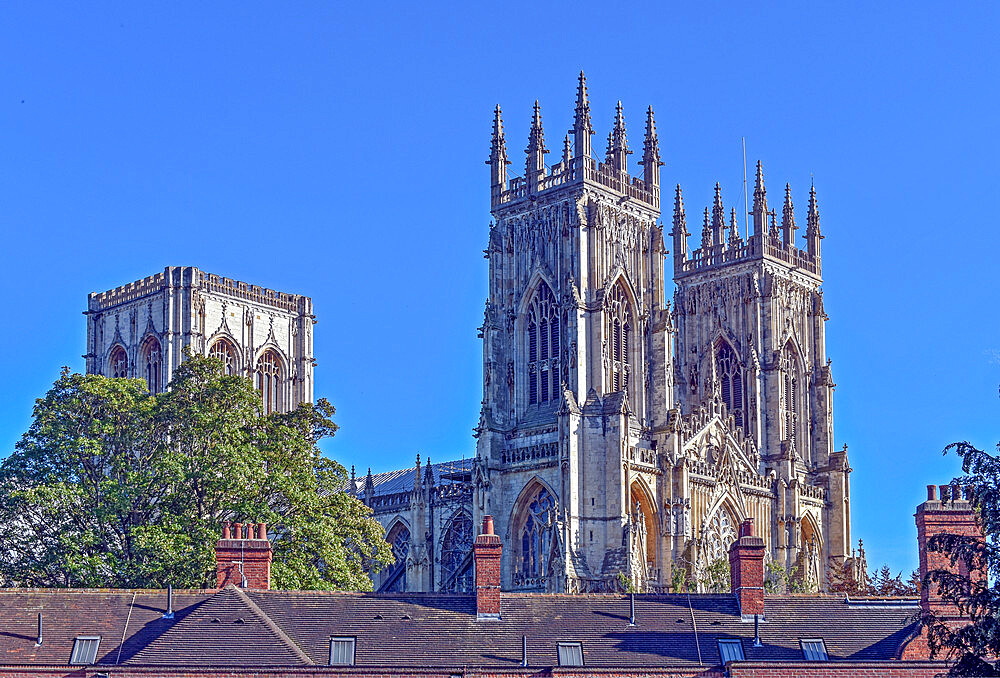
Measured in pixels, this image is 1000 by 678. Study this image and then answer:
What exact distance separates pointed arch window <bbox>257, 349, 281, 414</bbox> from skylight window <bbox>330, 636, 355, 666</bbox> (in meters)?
62.8

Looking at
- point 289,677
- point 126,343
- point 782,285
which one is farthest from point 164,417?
point 782,285

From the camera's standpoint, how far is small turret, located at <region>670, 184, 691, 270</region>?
104 meters

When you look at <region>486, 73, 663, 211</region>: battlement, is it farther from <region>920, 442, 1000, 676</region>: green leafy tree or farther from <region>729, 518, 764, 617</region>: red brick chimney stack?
<region>920, 442, 1000, 676</region>: green leafy tree

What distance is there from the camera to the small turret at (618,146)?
297ft

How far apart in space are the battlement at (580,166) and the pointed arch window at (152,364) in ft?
71.3

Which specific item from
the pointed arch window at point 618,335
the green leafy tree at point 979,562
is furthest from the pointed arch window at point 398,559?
the green leafy tree at point 979,562

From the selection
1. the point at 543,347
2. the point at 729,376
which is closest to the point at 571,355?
the point at 543,347

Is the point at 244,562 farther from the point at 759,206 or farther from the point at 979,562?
the point at 759,206

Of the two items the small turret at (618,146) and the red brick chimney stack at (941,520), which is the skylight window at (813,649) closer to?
the red brick chimney stack at (941,520)

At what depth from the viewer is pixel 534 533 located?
275ft

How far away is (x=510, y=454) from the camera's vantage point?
85.3 m

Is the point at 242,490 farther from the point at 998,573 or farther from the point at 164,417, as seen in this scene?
the point at 998,573

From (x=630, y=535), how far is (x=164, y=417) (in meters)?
25.6

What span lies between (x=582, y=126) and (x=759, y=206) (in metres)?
19.6
